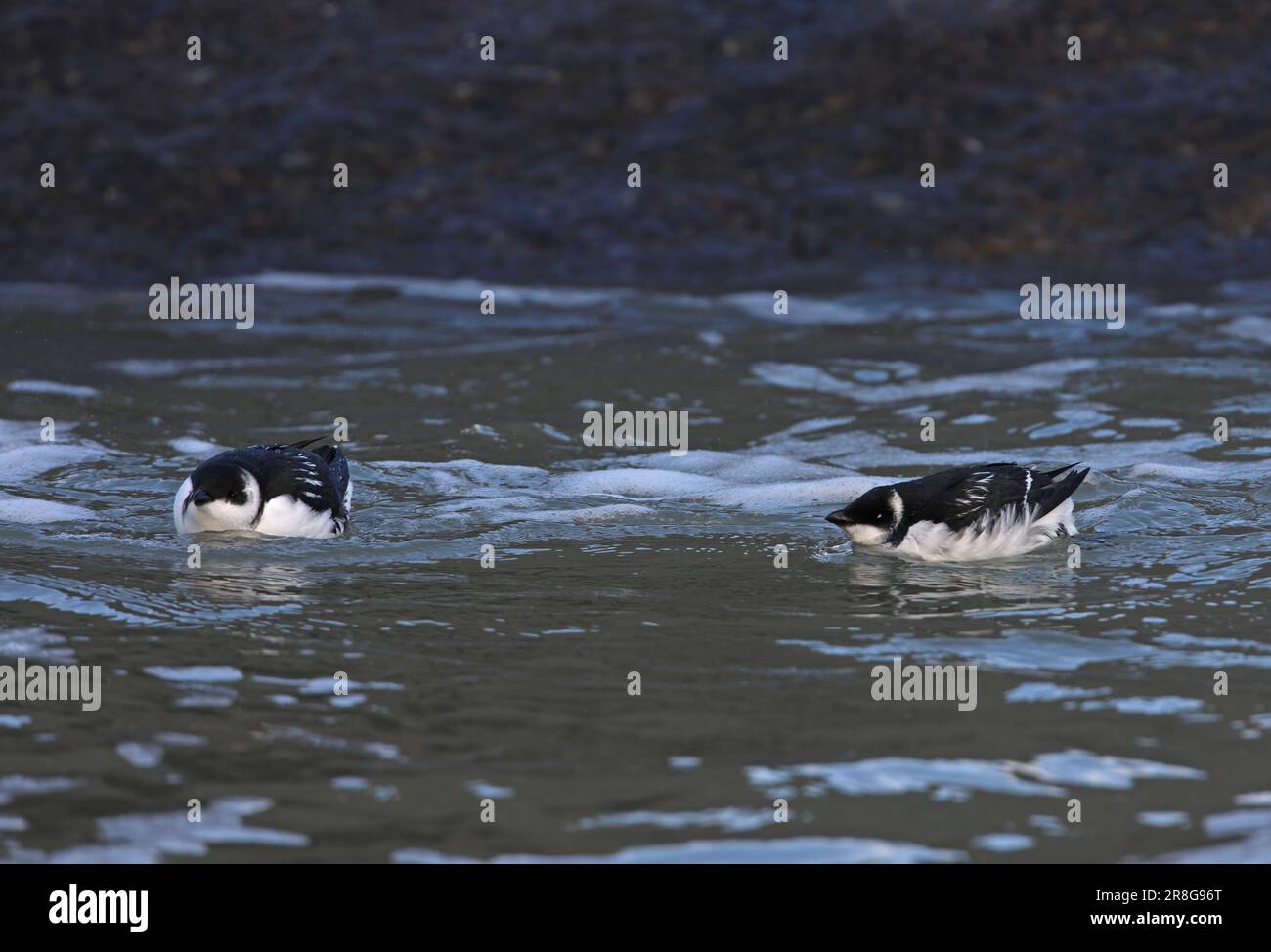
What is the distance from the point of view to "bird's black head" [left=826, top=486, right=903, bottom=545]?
8.27m

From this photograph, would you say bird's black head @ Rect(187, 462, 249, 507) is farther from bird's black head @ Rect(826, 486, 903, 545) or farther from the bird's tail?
the bird's tail

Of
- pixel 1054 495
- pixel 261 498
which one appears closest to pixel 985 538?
pixel 1054 495

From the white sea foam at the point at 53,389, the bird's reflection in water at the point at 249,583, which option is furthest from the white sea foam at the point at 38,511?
the white sea foam at the point at 53,389

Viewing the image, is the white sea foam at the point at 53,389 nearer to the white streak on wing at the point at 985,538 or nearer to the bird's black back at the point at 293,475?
the bird's black back at the point at 293,475

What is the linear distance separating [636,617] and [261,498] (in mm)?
2416

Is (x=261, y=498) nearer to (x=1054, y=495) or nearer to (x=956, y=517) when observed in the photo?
(x=956, y=517)

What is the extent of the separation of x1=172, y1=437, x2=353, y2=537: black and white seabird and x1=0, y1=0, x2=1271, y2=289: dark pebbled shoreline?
8.31 metres

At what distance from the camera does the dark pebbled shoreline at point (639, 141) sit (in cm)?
1745

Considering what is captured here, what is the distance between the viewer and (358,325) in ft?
49.9

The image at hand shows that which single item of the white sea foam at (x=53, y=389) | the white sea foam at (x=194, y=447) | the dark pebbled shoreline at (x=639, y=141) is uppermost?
the dark pebbled shoreline at (x=639, y=141)

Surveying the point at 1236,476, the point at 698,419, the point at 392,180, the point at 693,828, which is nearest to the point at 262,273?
the point at 392,180

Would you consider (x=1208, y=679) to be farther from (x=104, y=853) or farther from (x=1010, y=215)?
(x=1010, y=215)

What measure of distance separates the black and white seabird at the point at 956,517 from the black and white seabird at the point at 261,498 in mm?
2634

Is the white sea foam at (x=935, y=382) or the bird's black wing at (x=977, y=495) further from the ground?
the white sea foam at (x=935, y=382)
